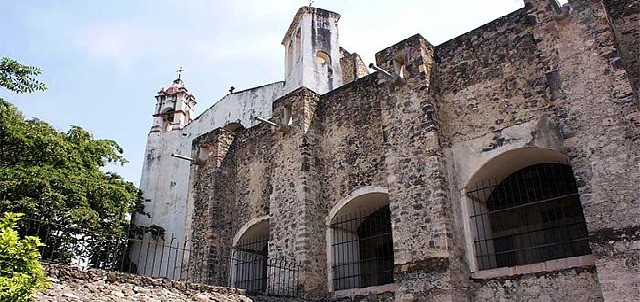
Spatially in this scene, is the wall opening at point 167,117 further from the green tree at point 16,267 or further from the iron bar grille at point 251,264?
the green tree at point 16,267

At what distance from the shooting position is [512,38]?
354 inches

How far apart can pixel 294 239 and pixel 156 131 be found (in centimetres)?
1335

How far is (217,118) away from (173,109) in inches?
142

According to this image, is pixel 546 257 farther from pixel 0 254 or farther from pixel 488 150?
pixel 0 254

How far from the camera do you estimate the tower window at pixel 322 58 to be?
17.5m

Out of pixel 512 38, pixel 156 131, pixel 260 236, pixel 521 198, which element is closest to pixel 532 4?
pixel 512 38

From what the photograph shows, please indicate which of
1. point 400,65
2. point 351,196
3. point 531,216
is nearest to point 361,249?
point 351,196

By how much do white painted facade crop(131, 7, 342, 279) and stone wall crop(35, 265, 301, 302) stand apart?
848 cm

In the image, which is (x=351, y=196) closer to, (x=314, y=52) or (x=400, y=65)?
(x=400, y=65)

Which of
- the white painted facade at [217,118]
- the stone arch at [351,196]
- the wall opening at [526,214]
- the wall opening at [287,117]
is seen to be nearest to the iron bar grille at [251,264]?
the stone arch at [351,196]

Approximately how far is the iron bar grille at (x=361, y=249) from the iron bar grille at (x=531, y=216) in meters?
2.06

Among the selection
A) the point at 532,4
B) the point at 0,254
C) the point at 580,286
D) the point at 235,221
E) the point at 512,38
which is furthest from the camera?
the point at 235,221

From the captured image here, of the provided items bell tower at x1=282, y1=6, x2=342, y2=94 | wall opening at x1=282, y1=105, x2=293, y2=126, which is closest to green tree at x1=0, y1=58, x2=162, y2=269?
wall opening at x1=282, y1=105, x2=293, y2=126

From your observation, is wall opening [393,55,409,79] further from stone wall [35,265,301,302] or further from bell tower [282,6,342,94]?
bell tower [282,6,342,94]
